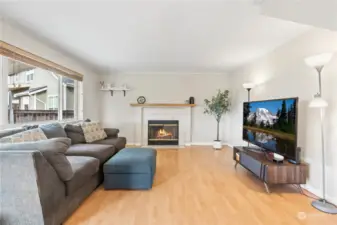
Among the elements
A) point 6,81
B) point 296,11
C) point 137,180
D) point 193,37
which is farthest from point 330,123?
point 6,81

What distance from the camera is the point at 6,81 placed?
3078 millimetres

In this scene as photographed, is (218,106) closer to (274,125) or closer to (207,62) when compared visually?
(207,62)

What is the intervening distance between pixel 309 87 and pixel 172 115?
4249 mm

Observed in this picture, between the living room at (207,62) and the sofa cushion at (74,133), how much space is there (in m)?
0.90

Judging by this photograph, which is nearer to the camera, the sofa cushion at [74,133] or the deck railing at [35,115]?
the deck railing at [35,115]

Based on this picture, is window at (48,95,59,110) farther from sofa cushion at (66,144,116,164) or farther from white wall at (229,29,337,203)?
white wall at (229,29,337,203)

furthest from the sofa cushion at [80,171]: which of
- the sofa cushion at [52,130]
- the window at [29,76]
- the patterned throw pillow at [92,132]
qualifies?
the window at [29,76]

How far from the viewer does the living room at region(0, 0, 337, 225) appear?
7.89 ft

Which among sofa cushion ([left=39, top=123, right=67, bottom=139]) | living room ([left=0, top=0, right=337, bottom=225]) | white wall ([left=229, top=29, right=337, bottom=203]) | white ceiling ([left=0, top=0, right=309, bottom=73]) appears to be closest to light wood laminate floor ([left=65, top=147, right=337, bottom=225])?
living room ([left=0, top=0, right=337, bottom=225])

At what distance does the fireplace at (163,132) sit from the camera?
688 cm

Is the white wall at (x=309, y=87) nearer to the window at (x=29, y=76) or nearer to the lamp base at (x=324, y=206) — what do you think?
the lamp base at (x=324, y=206)

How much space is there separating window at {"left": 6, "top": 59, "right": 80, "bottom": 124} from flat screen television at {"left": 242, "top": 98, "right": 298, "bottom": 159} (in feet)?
12.5

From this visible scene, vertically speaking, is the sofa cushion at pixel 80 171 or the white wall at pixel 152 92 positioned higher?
the white wall at pixel 152 92

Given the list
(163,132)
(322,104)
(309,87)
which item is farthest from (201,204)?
(163,132)
